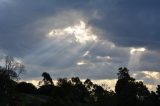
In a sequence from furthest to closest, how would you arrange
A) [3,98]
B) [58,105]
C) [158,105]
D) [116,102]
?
[158,105], [116,102], [3,98], [58,105]

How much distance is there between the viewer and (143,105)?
A: 170 metres

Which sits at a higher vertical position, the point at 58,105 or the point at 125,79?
the point at 125,79

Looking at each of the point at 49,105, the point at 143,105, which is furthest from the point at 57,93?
the point at 49,105

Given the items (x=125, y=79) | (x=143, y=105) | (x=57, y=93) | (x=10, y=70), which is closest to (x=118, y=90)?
(x=125, y=79)

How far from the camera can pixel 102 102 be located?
6521 inches

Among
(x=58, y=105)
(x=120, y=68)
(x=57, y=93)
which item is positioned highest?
(x=120, y=68)

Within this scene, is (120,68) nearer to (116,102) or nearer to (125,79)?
(125,79)

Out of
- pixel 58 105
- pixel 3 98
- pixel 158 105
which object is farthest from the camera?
pixel 158 105

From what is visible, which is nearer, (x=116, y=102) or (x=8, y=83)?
(x=8, y=83)

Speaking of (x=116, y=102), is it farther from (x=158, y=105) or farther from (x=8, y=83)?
(x=8, y=83)

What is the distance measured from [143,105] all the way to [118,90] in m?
18.6

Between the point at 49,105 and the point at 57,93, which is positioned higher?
the point at 57,93

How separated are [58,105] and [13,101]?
45.0m

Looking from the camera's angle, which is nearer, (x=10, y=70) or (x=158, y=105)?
(x=10, y=70)
